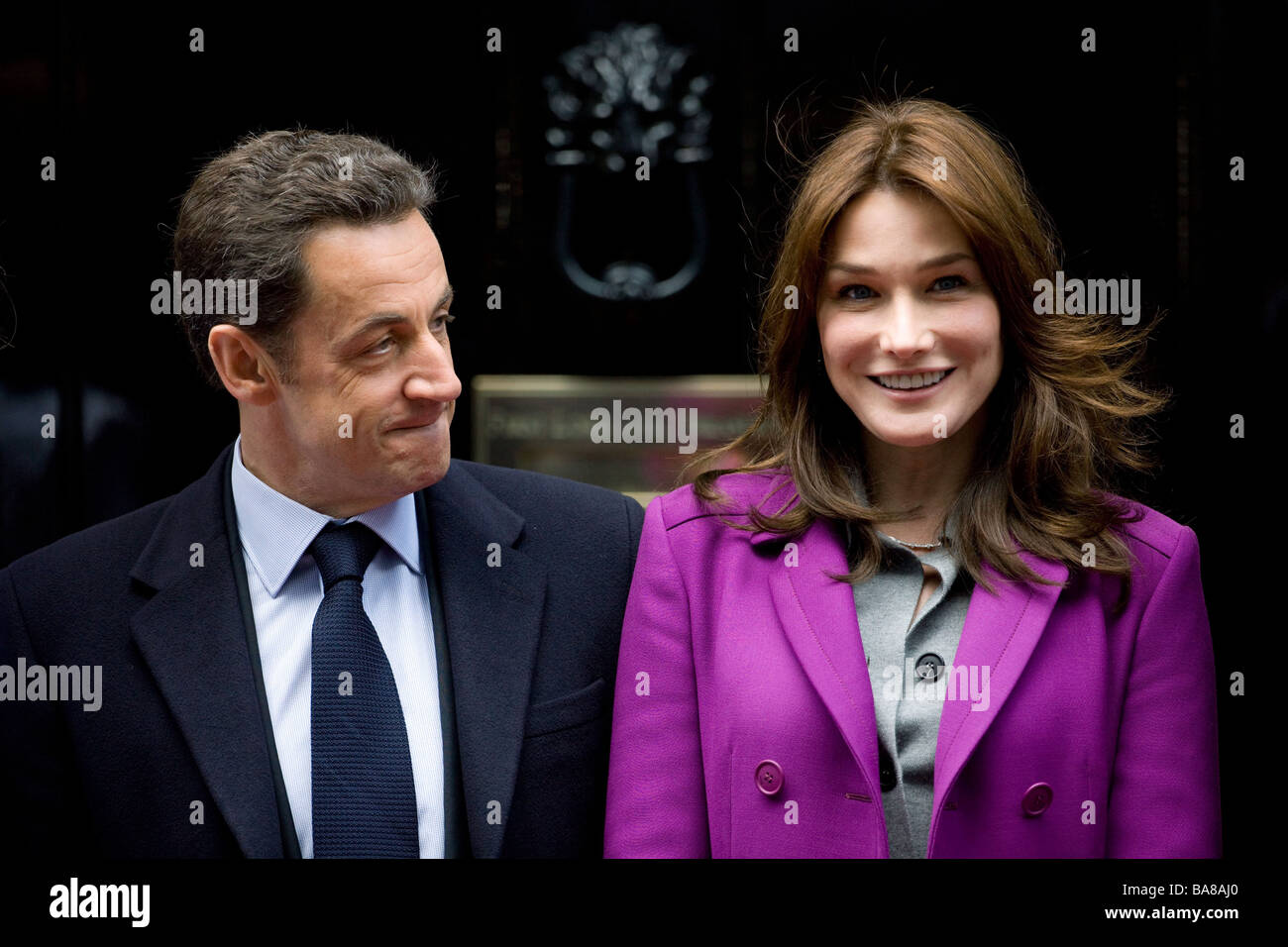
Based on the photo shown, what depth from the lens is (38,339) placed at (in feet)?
10.6

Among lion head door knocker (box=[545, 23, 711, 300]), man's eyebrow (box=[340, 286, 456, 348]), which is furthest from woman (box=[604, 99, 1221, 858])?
lion head door knocker (box=[545, 23, 711, 300])

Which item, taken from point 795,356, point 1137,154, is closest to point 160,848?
point 795,356

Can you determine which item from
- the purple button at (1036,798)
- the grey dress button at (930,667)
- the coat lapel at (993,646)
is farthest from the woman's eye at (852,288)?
the purple button at (1036,798)

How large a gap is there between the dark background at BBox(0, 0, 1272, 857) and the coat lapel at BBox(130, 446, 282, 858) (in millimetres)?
1022

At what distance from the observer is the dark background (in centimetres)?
323

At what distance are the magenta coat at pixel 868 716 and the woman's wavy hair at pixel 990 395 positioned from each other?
0.18 ft

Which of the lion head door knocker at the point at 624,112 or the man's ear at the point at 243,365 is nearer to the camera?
the man's ear at the point at 243,365

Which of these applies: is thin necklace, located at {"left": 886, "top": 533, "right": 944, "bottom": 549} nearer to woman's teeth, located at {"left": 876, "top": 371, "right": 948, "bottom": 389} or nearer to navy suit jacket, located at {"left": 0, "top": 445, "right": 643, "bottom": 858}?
→ woman's teeth, located at {"left": 876, "top": 371, "right": 948, "bottom": 389}

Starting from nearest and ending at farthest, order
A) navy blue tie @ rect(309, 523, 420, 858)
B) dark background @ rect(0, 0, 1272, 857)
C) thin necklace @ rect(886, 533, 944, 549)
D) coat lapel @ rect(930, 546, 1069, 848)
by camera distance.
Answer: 1. coat lapel @ rect(930, 546, 1069, 848)
2. navy blue tie @ rect(309, 523, 420, 858)
3. thin necklace @ rect(886, 533, 944, 549)
4. dark background @ rect(0, 0, 1272, 857)

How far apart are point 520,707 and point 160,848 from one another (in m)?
0.64

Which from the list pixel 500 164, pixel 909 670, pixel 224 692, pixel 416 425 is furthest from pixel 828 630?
pixel 500 164

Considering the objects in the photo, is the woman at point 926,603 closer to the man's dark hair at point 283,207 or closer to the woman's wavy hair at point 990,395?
the woman's wavy hair at point 990,395

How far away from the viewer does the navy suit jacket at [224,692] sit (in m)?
2.17

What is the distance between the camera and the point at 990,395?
2328 mm
